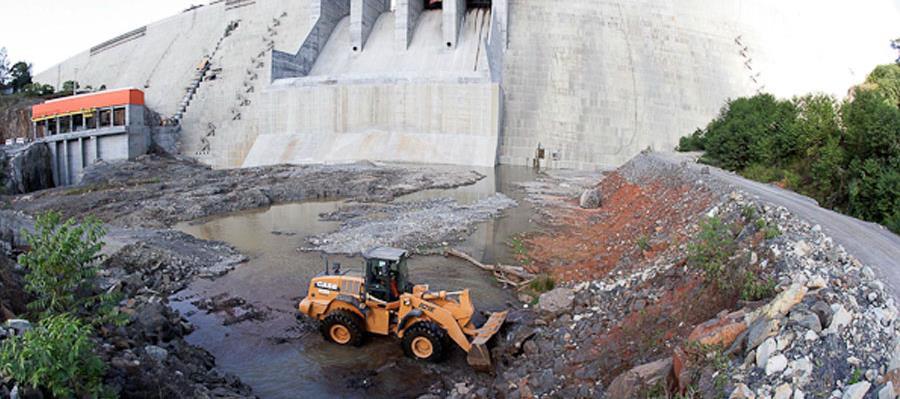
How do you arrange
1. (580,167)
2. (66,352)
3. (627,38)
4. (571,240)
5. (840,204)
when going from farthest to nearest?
(627,38)
(580,167)
(571,240)
(840,204)
(66,352)

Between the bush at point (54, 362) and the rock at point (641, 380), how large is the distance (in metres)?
4.79

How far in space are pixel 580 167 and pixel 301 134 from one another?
18.0 metres

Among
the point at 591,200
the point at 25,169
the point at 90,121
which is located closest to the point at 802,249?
the point at 591,200

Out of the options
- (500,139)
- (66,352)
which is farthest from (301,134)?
(66,352)

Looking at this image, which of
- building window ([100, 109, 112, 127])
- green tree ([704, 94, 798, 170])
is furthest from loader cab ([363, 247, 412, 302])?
building window ([100, 109, 112, 127])

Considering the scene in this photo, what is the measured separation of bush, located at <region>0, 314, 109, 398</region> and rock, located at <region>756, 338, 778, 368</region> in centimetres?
548

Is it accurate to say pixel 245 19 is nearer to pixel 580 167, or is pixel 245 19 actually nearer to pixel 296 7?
pixel 296 7

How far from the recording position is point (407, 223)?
17641 mm

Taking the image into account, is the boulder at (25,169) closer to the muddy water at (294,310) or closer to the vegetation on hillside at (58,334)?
the muddy water at (294,310)

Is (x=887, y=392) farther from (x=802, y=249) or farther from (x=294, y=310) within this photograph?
(x=294, y=310)

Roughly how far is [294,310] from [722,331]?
8.07m

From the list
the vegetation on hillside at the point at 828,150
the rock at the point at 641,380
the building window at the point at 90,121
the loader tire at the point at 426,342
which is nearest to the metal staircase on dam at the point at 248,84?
the building window at the point at 90,121

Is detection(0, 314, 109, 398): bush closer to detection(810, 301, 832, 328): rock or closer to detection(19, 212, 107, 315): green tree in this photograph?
detection(19, 212, 107, 315): green tree

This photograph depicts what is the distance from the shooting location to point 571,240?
15.3 m
